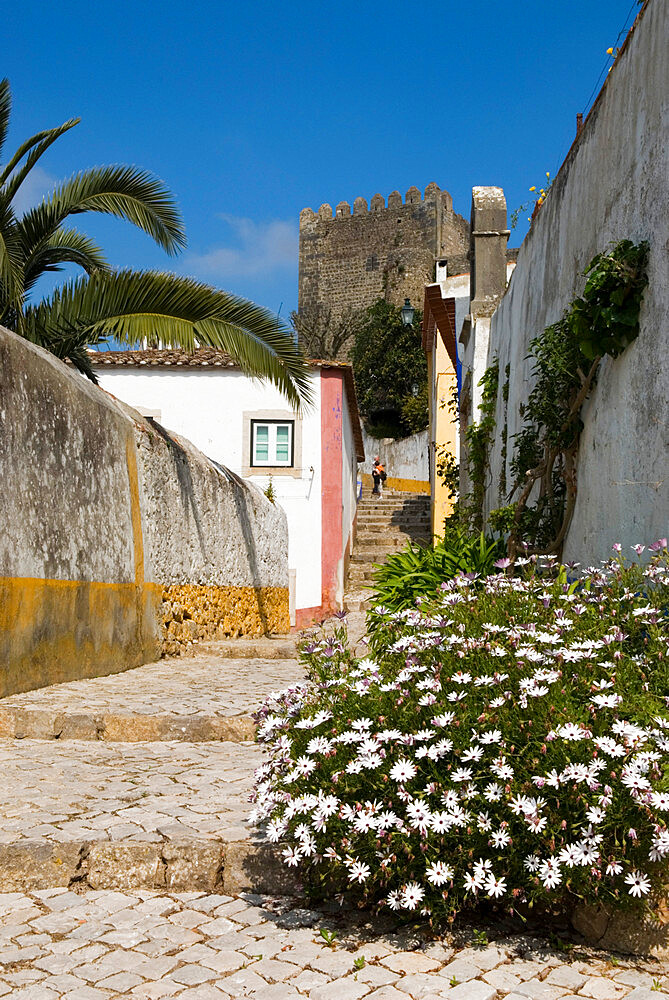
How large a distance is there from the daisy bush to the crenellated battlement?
1881 inches

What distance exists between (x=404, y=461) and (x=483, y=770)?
103ft

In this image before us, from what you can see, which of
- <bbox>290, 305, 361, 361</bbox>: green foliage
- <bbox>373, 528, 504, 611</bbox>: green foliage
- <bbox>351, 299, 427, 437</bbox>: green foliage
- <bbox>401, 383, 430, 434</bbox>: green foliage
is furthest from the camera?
<bbox>290, 305, 361, 361</bbox>: green foliage

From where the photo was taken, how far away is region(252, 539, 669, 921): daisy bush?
2486 mm

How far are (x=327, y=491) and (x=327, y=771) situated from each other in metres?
15.7

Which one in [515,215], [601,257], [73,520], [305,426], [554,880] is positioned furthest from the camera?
[305,426]

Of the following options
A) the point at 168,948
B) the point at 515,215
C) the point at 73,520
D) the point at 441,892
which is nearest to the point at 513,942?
the point at 441,892

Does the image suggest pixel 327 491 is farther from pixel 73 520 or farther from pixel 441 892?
pixel 441 892

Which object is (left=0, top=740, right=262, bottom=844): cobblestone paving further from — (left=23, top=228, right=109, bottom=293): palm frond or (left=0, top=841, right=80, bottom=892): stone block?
(left=23, top=228, right=109, bottom=293): palm frond

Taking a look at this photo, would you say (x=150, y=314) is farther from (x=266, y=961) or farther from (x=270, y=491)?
(x=270, y=491)

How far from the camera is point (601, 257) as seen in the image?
4.58 m

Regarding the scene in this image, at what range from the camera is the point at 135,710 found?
19.1 feet

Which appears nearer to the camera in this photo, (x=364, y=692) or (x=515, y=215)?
(x=364, y=692)

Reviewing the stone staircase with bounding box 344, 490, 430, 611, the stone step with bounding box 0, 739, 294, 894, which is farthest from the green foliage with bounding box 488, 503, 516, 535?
the stone staircase with bounding box 344, 490, 430, 611

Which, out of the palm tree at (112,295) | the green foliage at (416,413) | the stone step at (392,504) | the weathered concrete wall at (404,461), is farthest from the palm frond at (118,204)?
the green foliage at (416,413)
